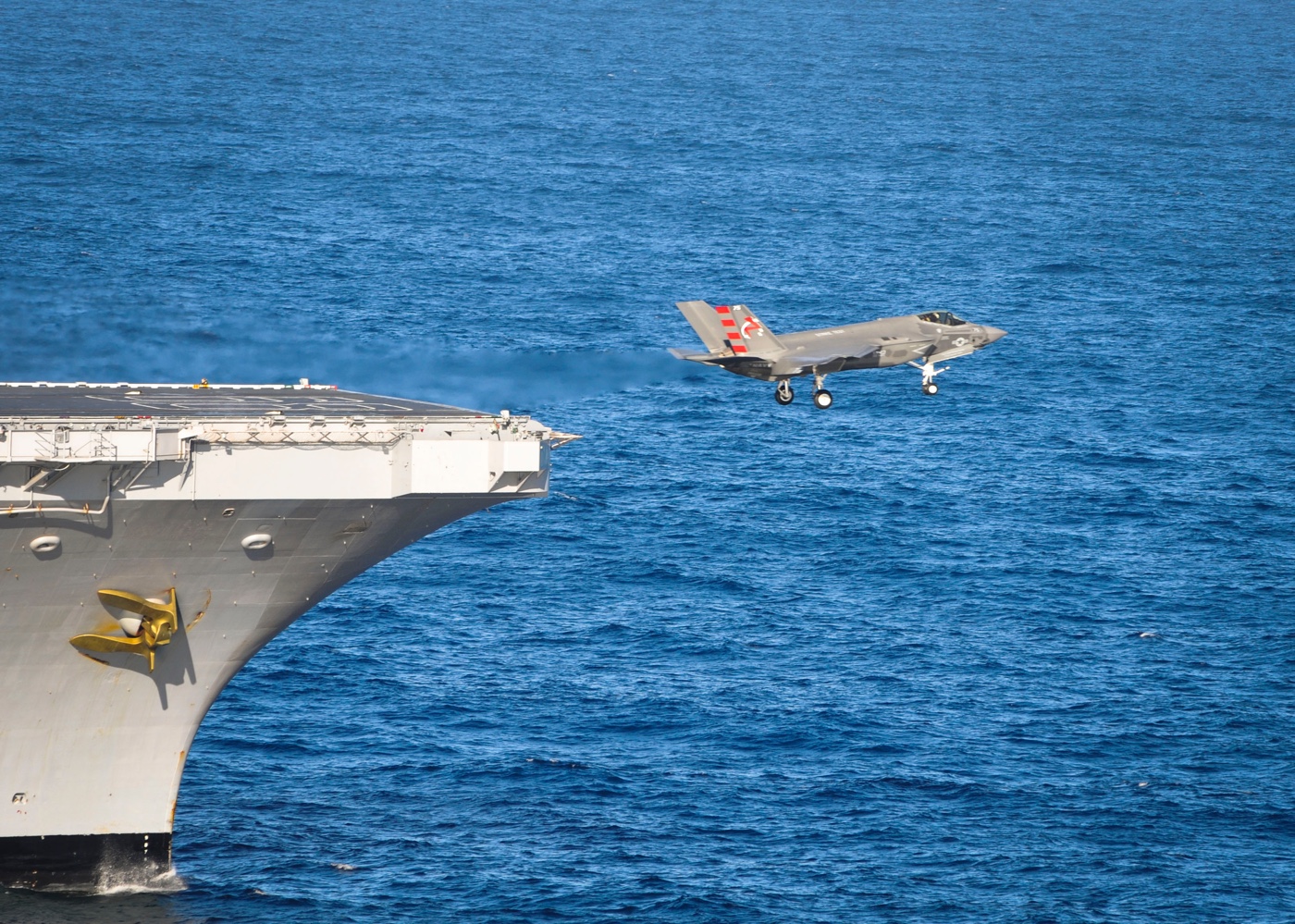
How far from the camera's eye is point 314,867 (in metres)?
57.9

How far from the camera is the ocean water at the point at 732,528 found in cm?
6078

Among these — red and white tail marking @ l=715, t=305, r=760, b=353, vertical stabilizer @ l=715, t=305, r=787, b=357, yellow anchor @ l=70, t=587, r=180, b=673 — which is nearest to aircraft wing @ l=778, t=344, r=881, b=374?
vertical stabilizer @ l=715, t=305, r=787, b=357

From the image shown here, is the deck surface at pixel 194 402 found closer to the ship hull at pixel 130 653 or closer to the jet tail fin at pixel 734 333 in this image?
the ship hull at pixel 130 653

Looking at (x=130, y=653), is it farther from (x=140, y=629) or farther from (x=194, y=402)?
(x=194, y=402)

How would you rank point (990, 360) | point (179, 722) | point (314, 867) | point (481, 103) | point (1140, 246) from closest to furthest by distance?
point (179, 722), point (314, 867), point (990, 360), point (1140, 246), point (481, 103)

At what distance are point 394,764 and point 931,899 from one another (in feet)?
67.8

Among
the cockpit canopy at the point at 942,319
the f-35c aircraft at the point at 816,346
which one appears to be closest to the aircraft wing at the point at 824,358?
the f-35c aircraft at the point at 816,346

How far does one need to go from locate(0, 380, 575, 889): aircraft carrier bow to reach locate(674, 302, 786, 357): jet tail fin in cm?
924

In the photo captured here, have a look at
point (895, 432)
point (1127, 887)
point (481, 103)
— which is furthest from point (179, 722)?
point (481, 103)

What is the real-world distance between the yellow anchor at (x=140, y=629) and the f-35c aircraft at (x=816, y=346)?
16.9 meters

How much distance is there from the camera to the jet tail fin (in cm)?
5612

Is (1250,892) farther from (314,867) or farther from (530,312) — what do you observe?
(530,312)

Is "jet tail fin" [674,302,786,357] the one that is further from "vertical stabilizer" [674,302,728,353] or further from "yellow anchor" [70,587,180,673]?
"yellow anchor" [70,587,180,673]

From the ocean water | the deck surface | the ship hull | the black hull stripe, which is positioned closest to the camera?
the ship hull
